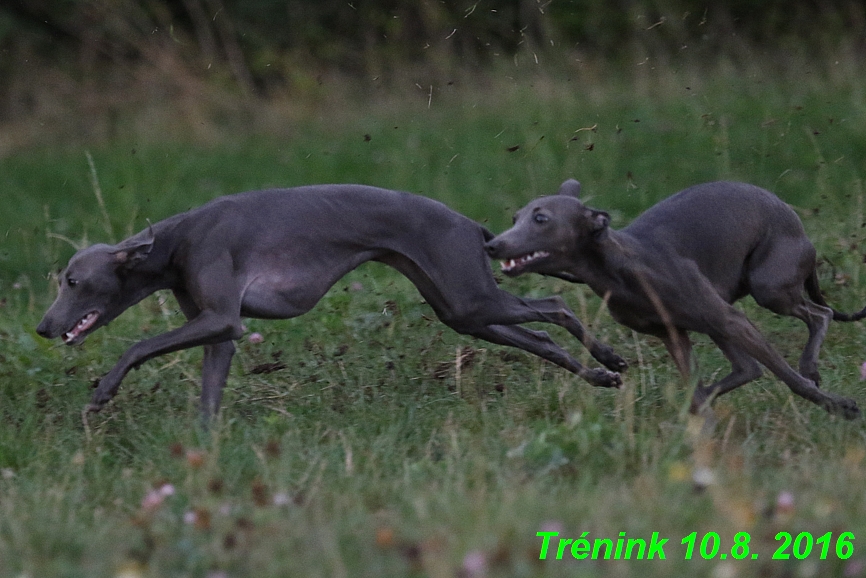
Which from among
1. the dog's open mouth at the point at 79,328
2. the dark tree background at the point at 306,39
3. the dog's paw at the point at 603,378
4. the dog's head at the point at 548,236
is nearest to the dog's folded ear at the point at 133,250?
the dog's open mouth at the point at 79,328

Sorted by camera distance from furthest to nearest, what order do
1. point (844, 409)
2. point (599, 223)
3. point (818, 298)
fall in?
point (818, 298)
point (844, 409)
point (599, 223)

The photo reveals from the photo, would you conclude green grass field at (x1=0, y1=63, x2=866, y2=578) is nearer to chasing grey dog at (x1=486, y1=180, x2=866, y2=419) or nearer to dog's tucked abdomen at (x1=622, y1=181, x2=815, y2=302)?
chasing grey dog at (x1=486, y1=180, x2=866, y2=419)

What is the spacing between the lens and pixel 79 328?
18.1ft

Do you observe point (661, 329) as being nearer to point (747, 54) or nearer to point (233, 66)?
point (747, 54)

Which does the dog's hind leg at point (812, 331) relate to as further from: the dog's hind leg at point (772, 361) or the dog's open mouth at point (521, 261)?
the dog's open mouth at point (521, 261)

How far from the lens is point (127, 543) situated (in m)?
3.73

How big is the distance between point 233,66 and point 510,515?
13302mm

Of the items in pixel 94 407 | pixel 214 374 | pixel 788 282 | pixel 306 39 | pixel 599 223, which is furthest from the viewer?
pixel 306 39

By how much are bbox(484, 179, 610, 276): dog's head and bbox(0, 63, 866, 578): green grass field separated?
0.65 meters

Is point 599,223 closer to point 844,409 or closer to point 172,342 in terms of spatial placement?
point 844,409

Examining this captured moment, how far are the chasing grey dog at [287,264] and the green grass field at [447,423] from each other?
1.24 feet

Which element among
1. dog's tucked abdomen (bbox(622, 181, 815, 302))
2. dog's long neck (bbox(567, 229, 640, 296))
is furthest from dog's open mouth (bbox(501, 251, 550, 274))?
dog's tucked abdomen (bbox(622, 181, 815, 302))

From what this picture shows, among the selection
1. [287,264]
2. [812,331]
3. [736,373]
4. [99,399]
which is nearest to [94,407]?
[99,399]

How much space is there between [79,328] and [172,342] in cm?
49
